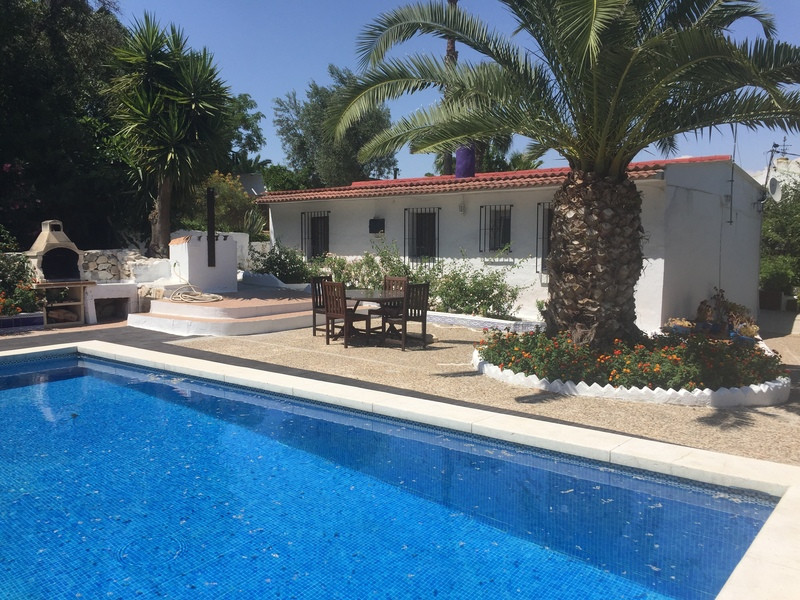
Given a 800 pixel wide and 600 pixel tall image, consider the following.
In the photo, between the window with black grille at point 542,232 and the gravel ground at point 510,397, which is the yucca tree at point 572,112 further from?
the window with black grille at point 542,232

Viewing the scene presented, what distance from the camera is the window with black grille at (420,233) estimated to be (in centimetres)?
1622

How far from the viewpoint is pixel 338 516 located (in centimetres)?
489

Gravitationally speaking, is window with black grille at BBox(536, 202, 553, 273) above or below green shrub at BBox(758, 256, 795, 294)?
above

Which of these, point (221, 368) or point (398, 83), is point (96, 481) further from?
point (398, 83)

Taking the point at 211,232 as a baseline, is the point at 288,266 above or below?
below

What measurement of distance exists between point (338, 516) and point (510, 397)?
11.4 feet

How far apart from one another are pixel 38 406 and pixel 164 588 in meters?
5.31

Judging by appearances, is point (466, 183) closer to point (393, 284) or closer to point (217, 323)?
point (393, 284)

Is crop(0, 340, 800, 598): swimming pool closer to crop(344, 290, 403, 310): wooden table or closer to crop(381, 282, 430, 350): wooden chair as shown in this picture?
crop(344, 290, 403, 310): wooden table

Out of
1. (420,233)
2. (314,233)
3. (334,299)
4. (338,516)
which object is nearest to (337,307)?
(334,299)

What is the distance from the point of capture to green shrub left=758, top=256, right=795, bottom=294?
21.1 metres

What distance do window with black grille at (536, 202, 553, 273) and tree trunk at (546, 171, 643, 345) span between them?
205 inches

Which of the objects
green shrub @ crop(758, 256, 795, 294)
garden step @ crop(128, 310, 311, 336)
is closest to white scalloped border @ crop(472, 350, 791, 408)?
garden step @ crop(128, 310, 311, 336)

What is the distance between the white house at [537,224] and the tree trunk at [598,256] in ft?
11.4
